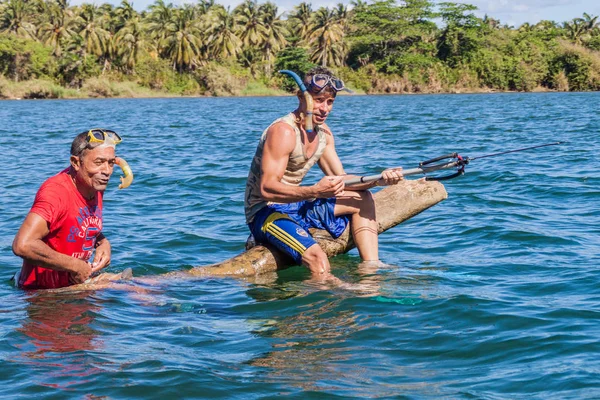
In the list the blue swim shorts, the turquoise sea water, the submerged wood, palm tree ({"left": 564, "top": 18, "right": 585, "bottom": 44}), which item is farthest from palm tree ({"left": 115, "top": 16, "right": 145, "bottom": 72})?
the blue swim shorts

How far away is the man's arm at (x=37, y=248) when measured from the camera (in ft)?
20.3

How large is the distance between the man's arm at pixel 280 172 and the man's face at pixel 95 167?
148cm

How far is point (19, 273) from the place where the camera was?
727cm

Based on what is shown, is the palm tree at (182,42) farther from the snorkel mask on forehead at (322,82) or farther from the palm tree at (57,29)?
the snorkel mask on forehead at (322,82)

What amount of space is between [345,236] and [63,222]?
9.89ft

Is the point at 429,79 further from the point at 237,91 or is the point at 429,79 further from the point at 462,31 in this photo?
the point at 237,91

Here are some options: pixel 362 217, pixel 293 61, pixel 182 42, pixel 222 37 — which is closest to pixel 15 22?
pixel 182 42

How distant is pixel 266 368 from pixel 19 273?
118 inches

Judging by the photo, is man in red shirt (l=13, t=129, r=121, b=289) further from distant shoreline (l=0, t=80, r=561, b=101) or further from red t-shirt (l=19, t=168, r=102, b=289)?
distant shoreline (l=0, t=80, r=561, b=101)

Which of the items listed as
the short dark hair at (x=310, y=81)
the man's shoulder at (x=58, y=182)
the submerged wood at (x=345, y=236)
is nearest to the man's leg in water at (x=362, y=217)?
the submerged wood at (x=345, y=236)

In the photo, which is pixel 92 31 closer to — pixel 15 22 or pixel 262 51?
pixel 15 22

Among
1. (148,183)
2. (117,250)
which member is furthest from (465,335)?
(148,183)

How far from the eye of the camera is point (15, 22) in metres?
89.1

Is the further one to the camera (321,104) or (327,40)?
(327,40)
